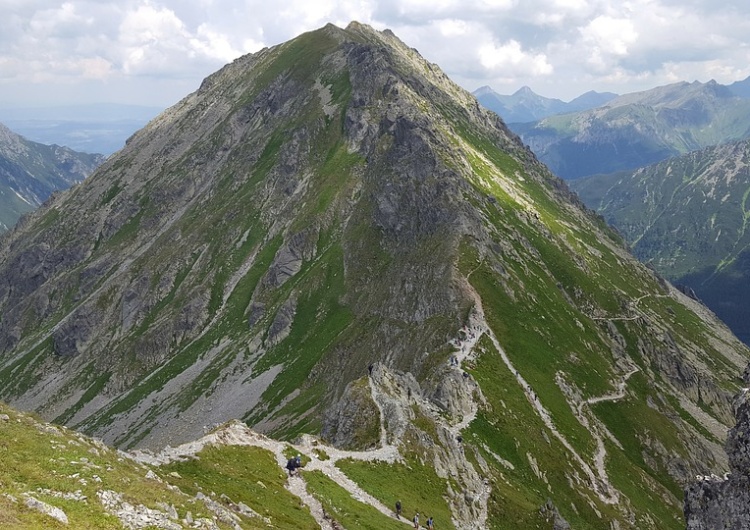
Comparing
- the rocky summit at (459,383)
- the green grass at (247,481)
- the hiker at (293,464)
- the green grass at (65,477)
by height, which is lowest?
the rocky summit at (459,383)

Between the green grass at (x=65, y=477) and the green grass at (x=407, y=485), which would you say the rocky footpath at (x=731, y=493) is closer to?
the green grass at (x=407, y=485)

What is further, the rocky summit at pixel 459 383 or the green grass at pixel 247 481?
the rocky summit at pixel 459 383

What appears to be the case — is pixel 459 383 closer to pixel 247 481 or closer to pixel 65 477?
pixel 247 481

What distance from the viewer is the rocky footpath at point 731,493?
4641 centimetres

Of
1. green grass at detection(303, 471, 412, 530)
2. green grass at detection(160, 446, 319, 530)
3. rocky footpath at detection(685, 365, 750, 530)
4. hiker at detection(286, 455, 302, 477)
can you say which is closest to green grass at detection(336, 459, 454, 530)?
green grass at detection(303, 471, 412, 530)

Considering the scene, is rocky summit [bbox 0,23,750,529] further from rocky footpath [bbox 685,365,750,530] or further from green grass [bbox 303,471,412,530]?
rocky footpath [bbox 685,365,750,530]

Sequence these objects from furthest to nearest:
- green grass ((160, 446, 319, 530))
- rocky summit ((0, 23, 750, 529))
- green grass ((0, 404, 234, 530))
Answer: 1. rocky summit ((0, 23, 750, 529))
2. green grass ((160, 446, 319, 530))
3. green grass ((0, 404, 234, 530))

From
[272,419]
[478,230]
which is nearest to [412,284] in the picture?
[478,230]

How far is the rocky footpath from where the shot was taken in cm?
4641

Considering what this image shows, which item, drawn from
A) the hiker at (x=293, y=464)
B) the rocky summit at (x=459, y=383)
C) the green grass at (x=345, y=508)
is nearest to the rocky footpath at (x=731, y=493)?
the rocky summit at (x=459, y=383)

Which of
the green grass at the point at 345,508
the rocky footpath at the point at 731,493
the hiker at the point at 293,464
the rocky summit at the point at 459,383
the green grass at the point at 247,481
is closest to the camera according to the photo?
the green grass at the point at 247,481

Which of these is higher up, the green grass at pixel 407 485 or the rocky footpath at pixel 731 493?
the rocky footpath at pixel 731 493

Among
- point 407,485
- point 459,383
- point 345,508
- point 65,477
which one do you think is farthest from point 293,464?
point 459,383

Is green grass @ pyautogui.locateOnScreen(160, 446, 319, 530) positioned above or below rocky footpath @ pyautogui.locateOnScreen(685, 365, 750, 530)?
above
